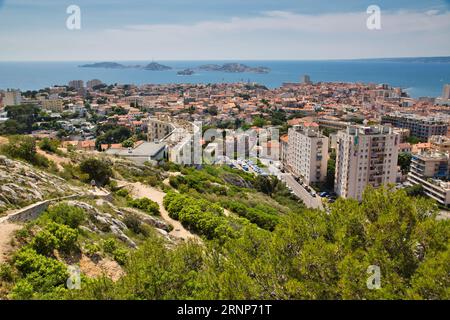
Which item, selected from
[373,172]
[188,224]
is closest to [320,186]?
[373,172]

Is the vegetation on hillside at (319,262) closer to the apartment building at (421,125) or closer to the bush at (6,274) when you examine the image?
the bush at (6,274)

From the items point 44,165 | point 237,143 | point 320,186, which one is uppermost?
point 44,165

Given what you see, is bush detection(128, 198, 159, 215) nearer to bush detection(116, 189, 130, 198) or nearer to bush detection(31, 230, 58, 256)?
bush detection(116, 189, 130, 198)

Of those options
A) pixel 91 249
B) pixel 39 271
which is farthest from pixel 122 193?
pixel 39 271

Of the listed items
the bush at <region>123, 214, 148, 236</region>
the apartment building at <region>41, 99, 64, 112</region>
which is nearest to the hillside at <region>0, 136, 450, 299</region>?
the bush at <region>123, 214, 148, 236</region>

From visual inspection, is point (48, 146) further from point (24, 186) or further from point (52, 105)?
point (52, 105)
